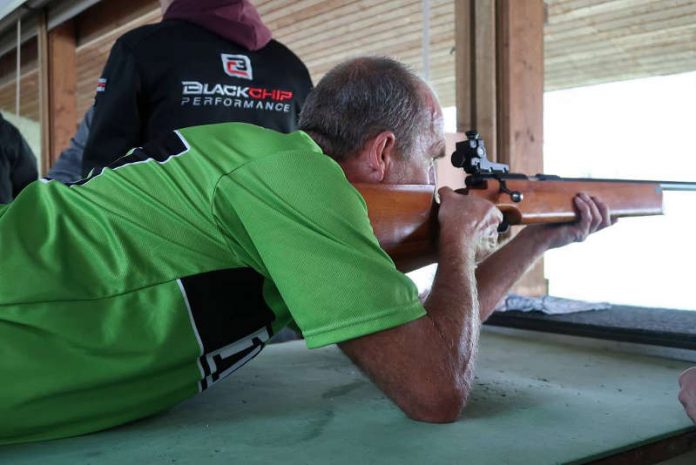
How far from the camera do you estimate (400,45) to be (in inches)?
204

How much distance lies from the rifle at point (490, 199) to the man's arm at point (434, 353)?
113 millimetres

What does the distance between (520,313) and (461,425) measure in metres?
1.03

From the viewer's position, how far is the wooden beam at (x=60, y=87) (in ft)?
16.1

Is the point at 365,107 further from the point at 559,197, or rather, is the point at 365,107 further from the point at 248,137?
the point at 559,197

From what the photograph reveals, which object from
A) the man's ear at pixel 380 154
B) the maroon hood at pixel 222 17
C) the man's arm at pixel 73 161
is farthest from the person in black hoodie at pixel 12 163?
the man's ear at pixel 380 154

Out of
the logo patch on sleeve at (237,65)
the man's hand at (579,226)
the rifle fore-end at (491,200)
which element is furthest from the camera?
the logo patch on sleeve at (237,65)

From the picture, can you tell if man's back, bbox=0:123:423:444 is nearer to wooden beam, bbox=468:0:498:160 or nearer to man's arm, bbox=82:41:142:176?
man's arm, bbox=82:41:142:176

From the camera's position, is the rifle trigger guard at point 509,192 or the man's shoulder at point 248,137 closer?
the man's shoulder at point 248,137

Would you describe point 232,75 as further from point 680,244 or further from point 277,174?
point 680,244

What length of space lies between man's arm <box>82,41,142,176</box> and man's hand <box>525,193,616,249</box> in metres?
1.11

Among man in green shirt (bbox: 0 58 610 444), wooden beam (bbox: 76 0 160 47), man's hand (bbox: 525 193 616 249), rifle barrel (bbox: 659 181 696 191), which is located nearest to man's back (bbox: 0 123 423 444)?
man in green shirt (bbox: 0 58 610 444)

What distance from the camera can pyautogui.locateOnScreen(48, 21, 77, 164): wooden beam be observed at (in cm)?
491

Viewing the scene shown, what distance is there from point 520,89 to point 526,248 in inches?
47.4

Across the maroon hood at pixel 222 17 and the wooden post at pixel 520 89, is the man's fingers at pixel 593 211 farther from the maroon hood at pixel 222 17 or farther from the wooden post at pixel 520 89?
the maroon hood at pixel 222 17
